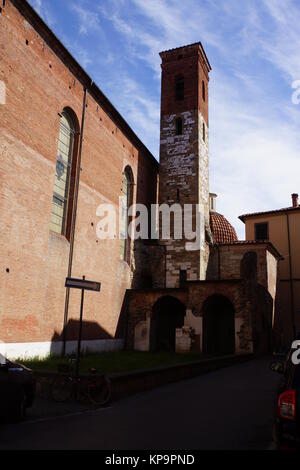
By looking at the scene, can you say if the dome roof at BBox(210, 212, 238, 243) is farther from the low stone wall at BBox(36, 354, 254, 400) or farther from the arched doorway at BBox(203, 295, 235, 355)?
the low stone wall at BBox(36, 354, 254, 400)

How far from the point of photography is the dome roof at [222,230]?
27.6 meters

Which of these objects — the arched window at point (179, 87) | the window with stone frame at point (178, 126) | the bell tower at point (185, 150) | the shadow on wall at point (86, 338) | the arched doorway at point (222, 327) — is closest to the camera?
the shadow on wall at point (86, 338)

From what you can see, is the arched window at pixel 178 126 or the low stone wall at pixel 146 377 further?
the arched window at pixel 178 126

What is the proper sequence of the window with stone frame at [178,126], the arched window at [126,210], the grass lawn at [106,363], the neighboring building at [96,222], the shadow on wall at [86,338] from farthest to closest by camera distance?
the window with stone frame at [178,126], the arched window at [126,210], the shadow on wall at [86,338], the neighboring building at [96,222], the grass lawn at [106,363]

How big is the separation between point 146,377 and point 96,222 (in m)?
8.95

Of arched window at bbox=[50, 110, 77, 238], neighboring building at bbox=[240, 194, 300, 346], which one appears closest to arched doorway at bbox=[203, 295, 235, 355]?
neighboring building at bbox=[240, 194, 300, 346]

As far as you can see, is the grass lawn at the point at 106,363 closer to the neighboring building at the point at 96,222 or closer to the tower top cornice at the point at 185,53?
the neighboring building at the point at 96,222

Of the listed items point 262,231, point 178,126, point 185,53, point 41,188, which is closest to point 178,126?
point 178,126

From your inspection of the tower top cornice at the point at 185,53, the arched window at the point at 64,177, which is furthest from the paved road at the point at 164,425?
the tower top cornice at the point at 185,53

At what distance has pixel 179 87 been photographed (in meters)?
25.1

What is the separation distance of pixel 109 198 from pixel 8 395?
43.3 feet

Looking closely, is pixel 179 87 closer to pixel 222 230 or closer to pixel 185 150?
pixel 185 150
